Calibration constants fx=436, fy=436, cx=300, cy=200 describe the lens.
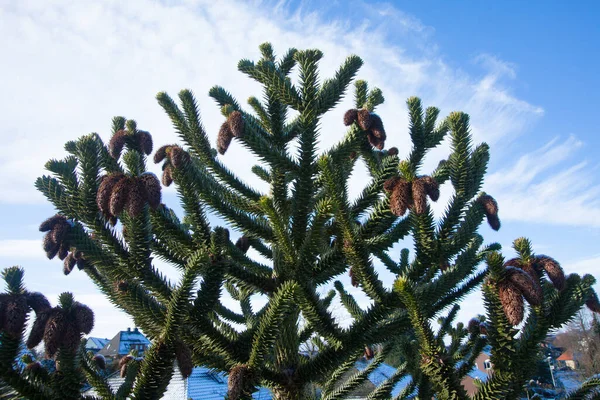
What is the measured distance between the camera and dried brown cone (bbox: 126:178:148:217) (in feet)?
10.2

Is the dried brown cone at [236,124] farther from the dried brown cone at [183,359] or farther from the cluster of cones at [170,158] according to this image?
the dried brown cone at [183,359]

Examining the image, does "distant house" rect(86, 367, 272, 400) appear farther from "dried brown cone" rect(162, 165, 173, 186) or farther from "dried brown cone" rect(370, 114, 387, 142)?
"dried brown cone" rect(370, 114, 387, 142)

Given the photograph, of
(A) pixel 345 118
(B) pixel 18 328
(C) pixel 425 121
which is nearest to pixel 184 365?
(B) pixel 18 328

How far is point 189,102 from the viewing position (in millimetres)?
5020

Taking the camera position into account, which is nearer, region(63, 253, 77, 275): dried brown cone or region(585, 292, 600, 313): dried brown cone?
region(585, 292, 600, 313): dried brown cone

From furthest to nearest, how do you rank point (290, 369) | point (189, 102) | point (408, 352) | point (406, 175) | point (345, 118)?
point (408, 352)
point (189, 102)
point (345, 118)
point (290, 369)
point (406, 175)

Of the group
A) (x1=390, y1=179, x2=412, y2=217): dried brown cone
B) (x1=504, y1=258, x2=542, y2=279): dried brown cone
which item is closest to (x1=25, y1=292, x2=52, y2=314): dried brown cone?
(x1=390, y1=179, x2=412, y2=217): dried brown cone

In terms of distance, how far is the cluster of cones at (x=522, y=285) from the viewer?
119 inches

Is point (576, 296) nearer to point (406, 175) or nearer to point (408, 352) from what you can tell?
point (406, 175)

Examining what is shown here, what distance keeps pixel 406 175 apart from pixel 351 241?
79 cm

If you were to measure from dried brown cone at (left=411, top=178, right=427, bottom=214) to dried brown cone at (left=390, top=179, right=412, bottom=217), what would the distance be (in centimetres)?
5

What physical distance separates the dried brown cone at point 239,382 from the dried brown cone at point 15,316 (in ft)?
4.84

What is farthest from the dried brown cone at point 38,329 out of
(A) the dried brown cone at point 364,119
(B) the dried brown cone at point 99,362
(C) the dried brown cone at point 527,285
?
(C) the dried brown cone at point 527,285

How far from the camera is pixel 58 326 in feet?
10.0
